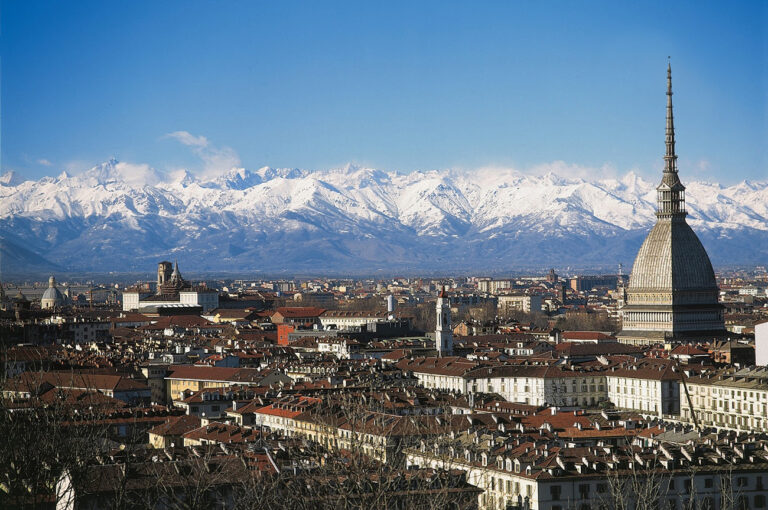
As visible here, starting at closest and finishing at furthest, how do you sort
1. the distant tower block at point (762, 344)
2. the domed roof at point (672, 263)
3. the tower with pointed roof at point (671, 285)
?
1. the distant tower block at point (762, 344)
2. the tower with pointed roof at point (671, 285)
3. the domed roof at point (672, 263)

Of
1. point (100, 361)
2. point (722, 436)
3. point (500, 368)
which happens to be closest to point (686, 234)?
point (500, 368)

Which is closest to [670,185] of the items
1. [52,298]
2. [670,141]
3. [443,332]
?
[670,141]

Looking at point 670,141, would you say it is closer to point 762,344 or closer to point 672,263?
point 672,263

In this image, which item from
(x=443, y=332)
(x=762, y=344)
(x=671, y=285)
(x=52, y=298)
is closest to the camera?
(x=762, y=344)

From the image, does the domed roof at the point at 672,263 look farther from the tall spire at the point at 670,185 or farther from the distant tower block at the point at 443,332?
the distant tower block at the point at 443,332

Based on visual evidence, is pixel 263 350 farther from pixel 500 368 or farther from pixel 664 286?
pixel 664 286

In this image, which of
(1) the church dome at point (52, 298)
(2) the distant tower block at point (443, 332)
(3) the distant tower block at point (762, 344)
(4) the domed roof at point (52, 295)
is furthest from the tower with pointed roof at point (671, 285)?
(4) the domed roof at point (52, 295)

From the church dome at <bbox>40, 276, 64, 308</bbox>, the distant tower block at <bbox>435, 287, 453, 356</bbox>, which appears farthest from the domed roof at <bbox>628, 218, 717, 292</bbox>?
the church dome at <bbox>40, 276, 64, 308</bbox>
